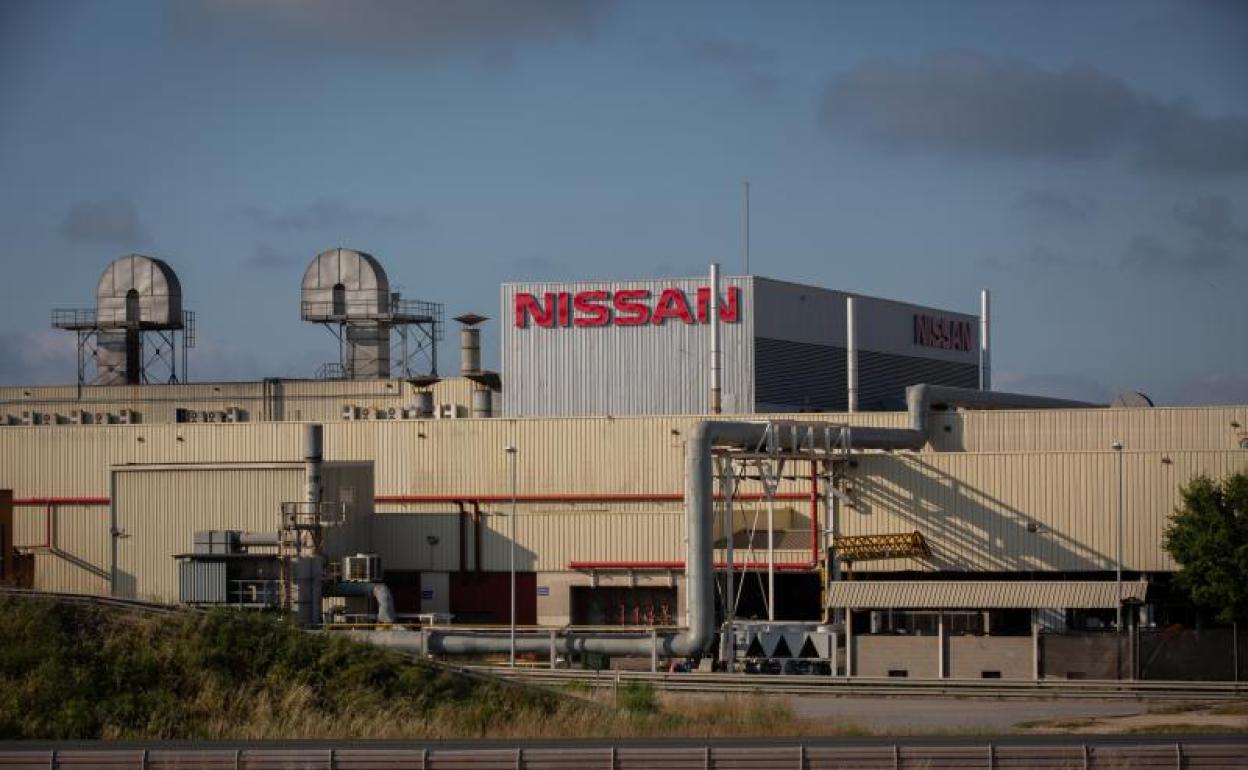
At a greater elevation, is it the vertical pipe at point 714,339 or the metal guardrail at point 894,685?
the vertical pipe at point 714,339

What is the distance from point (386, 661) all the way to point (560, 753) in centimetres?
1161

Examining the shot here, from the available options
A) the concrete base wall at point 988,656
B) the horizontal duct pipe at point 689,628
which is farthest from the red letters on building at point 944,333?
the concrete base wall at point 988,656

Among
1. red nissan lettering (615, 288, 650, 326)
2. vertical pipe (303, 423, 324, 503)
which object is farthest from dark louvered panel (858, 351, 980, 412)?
vertical pipe (303, 423, 324, 503)

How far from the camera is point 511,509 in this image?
6981 centimetres

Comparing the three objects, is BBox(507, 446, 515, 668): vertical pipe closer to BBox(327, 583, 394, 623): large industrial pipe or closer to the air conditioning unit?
BBox(327, 583, 394, 623): large industrial pipe

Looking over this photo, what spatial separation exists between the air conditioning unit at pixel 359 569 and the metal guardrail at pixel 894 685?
13287 millimetres

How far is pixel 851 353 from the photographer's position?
252 ft

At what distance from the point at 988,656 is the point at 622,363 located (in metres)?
25.0

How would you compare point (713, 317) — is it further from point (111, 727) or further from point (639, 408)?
point (111, 727)

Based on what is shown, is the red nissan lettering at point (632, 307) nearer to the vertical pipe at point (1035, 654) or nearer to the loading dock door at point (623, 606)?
the loading dock door at point (623, 606)

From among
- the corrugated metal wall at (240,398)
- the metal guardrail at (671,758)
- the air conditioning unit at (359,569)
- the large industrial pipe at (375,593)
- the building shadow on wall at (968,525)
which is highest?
the corrugated metal wall at (240,398)

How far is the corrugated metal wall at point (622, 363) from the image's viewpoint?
7544cm

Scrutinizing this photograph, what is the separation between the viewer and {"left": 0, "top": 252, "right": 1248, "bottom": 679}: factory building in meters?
58.6

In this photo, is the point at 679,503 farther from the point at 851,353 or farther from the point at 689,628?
the point at 851,353
